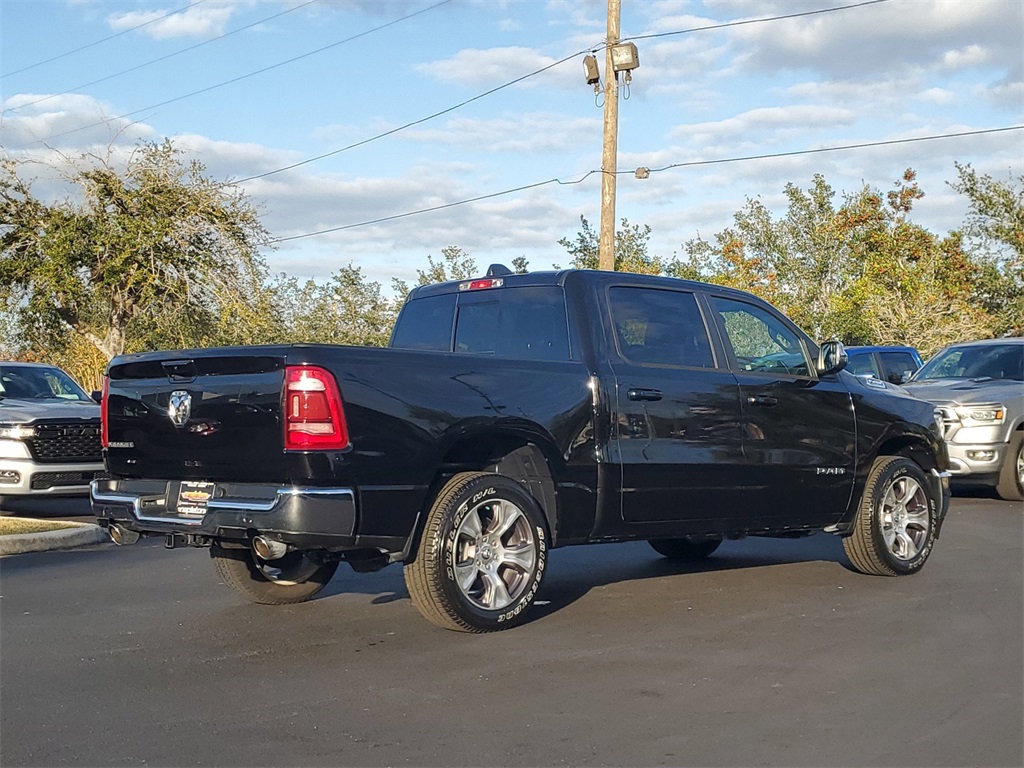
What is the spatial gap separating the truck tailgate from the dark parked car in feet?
51.1

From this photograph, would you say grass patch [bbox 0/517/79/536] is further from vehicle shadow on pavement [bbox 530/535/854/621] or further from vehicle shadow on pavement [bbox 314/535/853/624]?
vehicle shadow on pavement [bbox 530/535/854/621]

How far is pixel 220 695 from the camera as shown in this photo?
5293mm

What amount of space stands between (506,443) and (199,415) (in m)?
1.65

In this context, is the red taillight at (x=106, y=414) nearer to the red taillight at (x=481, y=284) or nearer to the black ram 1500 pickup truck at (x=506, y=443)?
the black ram 1500 pickup truck at (x=506, y=443)

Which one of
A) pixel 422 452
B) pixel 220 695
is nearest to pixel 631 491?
pixel 422 452

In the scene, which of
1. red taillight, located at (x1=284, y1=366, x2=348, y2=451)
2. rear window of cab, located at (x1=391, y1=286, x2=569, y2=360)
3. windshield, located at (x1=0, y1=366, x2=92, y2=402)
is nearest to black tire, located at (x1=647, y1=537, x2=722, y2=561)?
rear window of cab, located at (x1=391, y1=286, x2=569, y2=360)

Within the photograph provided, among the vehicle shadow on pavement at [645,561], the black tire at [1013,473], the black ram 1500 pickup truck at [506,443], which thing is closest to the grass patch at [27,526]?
the black ram 1500 pickup truck at [506,443]

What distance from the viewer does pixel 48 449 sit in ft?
40.0

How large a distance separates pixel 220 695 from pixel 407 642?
1.27 m

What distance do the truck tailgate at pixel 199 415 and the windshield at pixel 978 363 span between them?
35.9ft

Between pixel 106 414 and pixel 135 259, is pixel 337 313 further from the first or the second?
pixel 106 414

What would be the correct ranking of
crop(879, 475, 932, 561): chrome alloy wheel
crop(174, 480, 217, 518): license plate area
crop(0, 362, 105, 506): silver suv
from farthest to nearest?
1. crop(0, 362, 105, 506): silver suv
2. crop(879, 475, 932, 561): chrome alloy wheel
3. crop(174, 480, 217, 518): license plate area

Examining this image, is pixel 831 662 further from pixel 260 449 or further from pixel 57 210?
pixel 57 210

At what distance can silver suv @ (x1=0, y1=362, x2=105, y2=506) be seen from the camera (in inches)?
475
